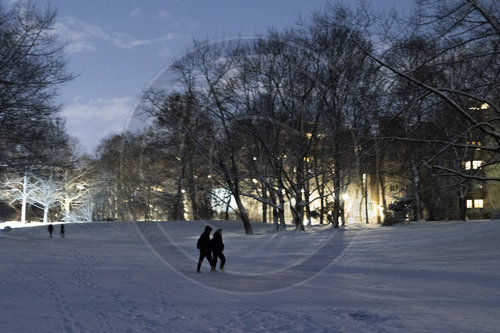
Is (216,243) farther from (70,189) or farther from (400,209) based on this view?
(70,189)

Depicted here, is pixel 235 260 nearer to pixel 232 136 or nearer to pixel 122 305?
pixel 122 305

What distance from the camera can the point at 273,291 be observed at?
1154 centimetres

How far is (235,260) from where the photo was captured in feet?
65.1

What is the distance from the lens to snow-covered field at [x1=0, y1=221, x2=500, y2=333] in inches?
313

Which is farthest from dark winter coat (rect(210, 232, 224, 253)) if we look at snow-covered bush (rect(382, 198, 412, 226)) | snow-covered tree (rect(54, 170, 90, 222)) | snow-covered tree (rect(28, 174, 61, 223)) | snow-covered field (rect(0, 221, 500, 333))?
snow-covered tree (rect(54, 170, 90, 222))

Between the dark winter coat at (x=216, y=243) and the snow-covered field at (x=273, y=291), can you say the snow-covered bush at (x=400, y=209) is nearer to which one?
the snow-covered field at (x=273, y=291)

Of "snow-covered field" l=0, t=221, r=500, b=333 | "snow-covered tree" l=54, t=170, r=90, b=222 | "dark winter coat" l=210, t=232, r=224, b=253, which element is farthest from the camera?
"snow-covered tree" l=54, t=170, r=90, b=222

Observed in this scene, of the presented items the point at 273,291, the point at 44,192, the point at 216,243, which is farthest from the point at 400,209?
Answer: the point at 44,192

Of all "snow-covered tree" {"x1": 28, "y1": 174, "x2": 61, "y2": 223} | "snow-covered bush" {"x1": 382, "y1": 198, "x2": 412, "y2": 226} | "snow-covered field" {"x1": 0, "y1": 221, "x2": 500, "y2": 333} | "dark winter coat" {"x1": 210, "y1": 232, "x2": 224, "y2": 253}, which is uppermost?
"snow-covered tree" {"x1": 28, "y1": 174, "x2": 61, "y2": 223}

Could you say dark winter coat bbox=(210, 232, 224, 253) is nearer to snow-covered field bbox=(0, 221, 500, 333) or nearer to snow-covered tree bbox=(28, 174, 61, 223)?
snow-covered field bbox=(0, 221, 500, 333)

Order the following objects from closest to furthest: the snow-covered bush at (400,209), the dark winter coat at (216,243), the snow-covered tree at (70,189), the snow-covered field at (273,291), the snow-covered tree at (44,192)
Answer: the snow-covered field at (273,291) < the dark winter coat at (216,243) < the snow-covered bush at (400,209) < the snow-covered tree at (44,192) < the snow-covered tree at (70,189)

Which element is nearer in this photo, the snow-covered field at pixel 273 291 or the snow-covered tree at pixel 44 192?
the snow-covered field at pixel 273 291

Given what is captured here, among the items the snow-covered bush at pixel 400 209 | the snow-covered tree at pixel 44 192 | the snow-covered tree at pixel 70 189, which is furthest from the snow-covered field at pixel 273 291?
the snow-covered tree at pixel 70 189

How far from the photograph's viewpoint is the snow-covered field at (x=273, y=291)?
7949 mm
